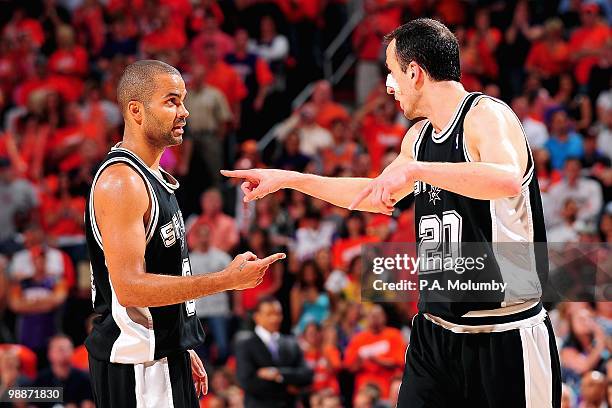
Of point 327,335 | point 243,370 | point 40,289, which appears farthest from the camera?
point 40,289

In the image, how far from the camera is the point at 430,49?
4812 mm

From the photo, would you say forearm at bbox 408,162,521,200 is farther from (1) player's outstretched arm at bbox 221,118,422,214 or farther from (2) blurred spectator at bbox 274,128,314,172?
(2) blurred spectator at bbox 274,128,314,172

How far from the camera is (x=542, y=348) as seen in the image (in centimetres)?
468

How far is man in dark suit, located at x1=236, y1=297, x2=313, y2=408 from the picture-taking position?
30.1 ft

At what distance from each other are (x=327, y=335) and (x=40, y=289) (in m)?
3.11

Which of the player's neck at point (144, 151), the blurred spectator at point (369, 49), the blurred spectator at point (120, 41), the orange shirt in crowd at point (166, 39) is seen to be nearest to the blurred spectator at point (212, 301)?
the orange shirt in crowd at point (166, 39)

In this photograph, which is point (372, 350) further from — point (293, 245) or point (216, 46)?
point (216, 46)

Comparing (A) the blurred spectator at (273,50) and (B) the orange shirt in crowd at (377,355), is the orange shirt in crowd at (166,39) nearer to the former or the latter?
(A) the blurred spectator at (273,50)

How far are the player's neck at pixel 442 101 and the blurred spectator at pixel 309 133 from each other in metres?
7.91

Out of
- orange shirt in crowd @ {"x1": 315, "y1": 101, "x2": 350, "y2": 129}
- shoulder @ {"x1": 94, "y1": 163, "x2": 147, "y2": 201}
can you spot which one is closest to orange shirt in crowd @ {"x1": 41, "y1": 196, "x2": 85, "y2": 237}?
orange shirt in crowd @ {"x1": 315, "y1": 101, "x2": 350, "y2": 129}

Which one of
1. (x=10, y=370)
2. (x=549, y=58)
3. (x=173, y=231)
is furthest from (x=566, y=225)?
(x=173, y=231)

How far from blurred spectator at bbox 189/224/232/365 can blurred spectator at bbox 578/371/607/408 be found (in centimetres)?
392

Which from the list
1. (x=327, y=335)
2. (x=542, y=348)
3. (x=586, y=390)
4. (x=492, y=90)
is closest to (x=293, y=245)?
(x=327, y=335)

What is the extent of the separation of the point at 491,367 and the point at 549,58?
9699 mm
